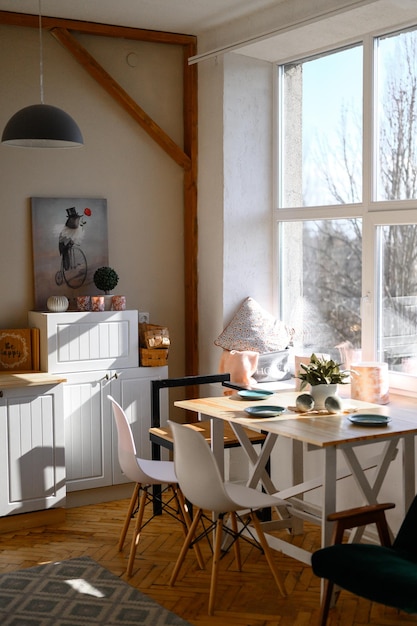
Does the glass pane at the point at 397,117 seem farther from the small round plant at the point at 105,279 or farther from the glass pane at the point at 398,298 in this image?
the small round plant at the point at 105,279

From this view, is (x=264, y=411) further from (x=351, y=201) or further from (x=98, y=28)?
(x=98, y=28)

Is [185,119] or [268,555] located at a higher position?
[185,119]

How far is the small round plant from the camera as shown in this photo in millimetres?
5746

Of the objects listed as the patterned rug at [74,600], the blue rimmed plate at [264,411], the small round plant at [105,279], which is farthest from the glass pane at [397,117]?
the patterned rug at [74,600]

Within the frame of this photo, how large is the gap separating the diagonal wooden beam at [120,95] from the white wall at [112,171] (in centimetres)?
6

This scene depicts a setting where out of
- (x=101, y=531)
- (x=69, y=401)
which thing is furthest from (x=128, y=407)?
(x=101, y=531)

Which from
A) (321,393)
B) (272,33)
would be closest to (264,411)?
(321,393)

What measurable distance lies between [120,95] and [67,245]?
1.13m

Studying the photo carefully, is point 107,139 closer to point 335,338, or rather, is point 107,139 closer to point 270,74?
point 270,74

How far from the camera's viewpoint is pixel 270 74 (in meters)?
6.01

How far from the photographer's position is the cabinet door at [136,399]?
571cm

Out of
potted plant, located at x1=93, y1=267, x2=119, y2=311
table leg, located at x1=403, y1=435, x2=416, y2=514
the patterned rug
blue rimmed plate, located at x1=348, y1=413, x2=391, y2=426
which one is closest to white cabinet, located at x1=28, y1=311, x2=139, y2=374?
potted plant, located at x1=93, y1=267, x2=119, y2=311

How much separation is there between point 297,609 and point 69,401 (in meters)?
2.18

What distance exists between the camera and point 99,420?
18.5 ft
